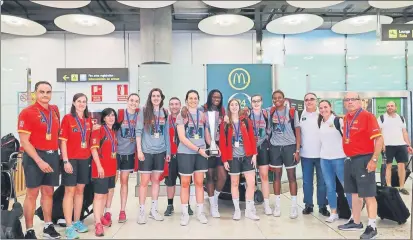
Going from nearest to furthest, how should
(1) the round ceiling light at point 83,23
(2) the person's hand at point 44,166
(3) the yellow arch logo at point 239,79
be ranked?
1. (2) the person's hand at point 44,166
2. (1) the round ceiling light at point 83,23
3. (3) the yellow arch logo at point 239,79

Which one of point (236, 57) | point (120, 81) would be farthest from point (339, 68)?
point (120, 81)

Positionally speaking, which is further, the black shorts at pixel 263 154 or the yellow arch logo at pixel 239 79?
the yellow arch logo at pixel 239 79

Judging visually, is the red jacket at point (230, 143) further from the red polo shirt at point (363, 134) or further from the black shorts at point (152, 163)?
the red polo shirt at point (363, 134)

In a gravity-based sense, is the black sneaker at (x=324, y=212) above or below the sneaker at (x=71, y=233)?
below

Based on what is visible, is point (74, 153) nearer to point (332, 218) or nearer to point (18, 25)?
point (332, 218)

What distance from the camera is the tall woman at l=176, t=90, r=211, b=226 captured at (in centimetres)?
→ 374

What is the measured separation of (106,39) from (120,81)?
4.00ft

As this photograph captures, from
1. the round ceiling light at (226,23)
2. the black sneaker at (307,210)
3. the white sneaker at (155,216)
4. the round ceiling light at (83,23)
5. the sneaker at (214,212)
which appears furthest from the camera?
the round ceiling light at (226,23)

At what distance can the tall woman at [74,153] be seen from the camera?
325 cm

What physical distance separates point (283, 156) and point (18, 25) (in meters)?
4.61

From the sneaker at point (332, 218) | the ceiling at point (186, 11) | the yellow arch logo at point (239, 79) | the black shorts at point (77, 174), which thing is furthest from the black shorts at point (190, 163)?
the ceiling at point (186, 11)

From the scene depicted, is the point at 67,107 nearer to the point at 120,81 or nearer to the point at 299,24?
the point at 120,81

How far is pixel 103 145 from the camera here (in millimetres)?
3463

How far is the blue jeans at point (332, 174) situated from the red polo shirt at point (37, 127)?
9.33ft
